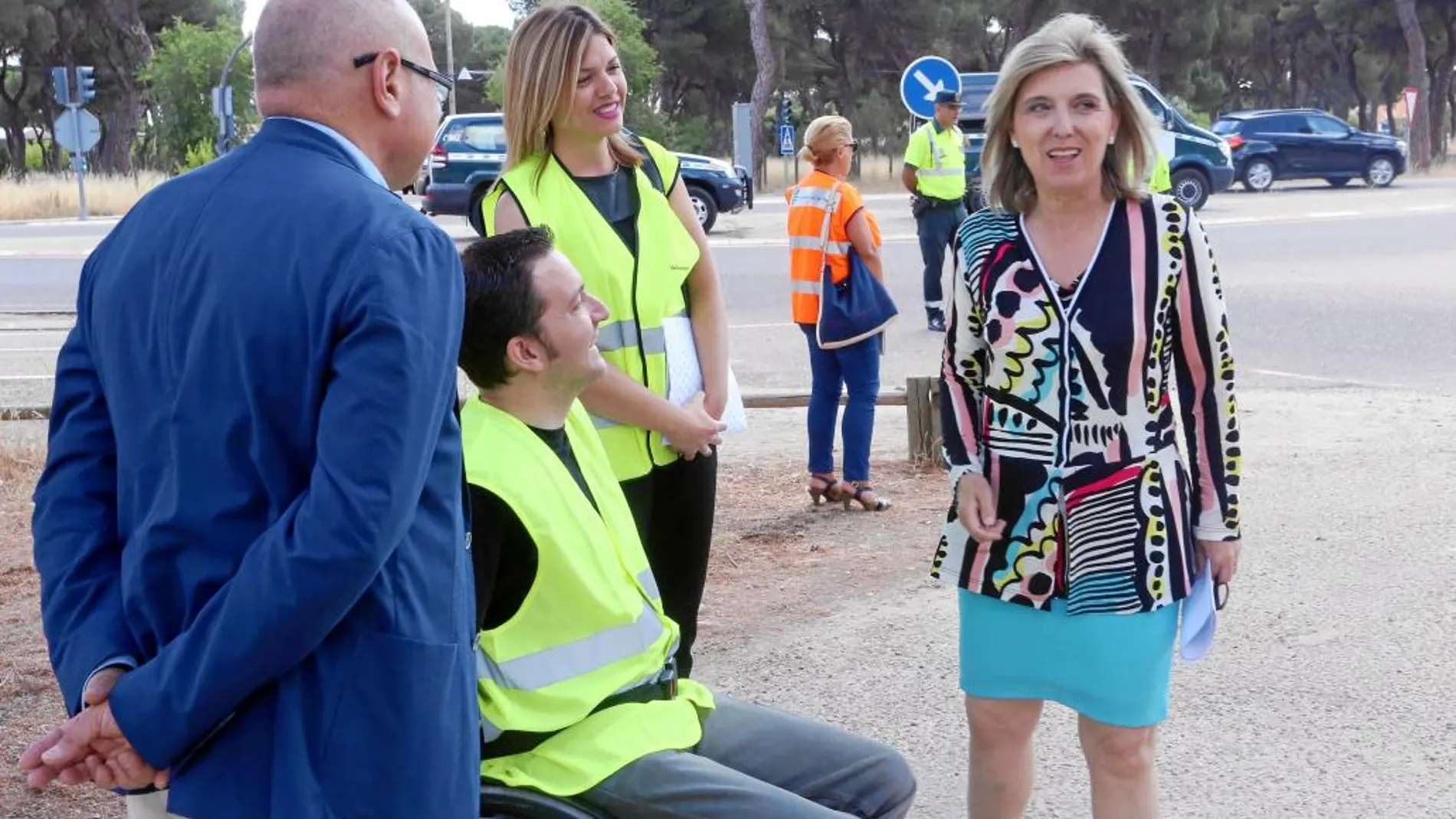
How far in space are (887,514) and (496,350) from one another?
4492 mm

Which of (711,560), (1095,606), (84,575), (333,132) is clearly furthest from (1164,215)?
(711,560)

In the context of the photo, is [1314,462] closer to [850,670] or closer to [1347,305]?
[850,670]

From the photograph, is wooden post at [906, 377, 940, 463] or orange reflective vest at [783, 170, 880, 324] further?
wooden post at [906, 377, 940, 463]

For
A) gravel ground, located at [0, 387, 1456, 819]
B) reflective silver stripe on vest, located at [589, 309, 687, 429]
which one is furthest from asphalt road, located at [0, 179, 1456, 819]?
reflective silver stripe on vest, located at [589, 309, 687, 429]

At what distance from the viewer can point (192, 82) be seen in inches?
1667

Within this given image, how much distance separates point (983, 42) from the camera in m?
58.2

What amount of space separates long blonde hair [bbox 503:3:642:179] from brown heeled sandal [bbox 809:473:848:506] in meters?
3.68

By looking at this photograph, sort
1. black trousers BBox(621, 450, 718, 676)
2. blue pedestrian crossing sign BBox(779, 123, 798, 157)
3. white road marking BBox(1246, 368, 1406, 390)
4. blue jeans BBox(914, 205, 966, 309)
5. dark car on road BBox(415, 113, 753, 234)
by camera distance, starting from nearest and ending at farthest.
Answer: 1. black trousers BBox(621, 450, 718, 676)
2. white road marking BBox(1246, 368, 1406, 390)
3. blue jeans BBox(914, 205, 966, 309)
4. dark car on road BBox(415, 113, 753, 234)
5. blue pedestrian crossing sign BBox(779, 123, 798, 157)

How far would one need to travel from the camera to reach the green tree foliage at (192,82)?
4153 cm

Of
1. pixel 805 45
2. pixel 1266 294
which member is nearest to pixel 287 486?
pixel 1266 294

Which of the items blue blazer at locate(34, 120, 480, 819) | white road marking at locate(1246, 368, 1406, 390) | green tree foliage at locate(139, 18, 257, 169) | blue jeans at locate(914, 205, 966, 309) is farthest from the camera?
green tree foliage at locate(139, 18, 257, 169)

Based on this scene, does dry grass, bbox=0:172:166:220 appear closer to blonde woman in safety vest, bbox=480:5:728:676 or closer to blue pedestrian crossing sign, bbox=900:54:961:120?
blue pedestrian crossing sign, bbox=900:54:961:120

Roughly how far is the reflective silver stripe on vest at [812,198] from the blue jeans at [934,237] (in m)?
5.22

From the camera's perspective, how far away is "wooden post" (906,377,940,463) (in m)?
7.87
